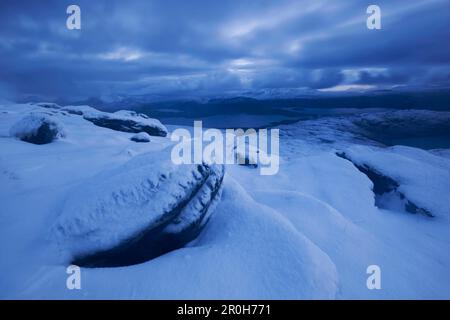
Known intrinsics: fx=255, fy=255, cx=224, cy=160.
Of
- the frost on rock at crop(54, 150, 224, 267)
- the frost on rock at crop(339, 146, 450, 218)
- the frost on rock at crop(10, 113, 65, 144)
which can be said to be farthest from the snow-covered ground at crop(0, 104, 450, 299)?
the frost on rock at crop(10, 113, 65, 144)

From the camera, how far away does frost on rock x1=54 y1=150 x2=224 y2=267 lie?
152 inches

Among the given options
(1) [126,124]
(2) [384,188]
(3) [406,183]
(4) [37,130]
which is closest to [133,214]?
(4) [37,130]

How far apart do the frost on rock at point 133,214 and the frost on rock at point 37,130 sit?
5.77 meters

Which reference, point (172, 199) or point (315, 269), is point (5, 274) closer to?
point (172, 199)

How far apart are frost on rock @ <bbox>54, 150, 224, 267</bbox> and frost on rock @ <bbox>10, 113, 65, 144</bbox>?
5772 mm

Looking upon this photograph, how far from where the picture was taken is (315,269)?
382cm

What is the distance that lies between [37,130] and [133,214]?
288 inches

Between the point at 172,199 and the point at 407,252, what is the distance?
19.2 ft

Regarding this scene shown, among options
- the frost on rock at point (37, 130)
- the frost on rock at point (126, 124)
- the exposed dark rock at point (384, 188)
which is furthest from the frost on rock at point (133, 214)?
the frost on rock at point (126, 124)

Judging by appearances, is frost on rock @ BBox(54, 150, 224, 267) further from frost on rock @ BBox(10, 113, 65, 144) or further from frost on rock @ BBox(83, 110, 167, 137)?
frost on rock @ BBox(83, 110, 167, 137)

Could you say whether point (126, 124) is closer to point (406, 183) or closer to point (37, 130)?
point (37, 130)

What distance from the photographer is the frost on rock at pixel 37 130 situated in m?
8.90

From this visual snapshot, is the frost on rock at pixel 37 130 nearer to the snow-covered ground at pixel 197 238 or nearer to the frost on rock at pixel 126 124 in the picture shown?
→ the snow-covered ground at pixel 197 238
